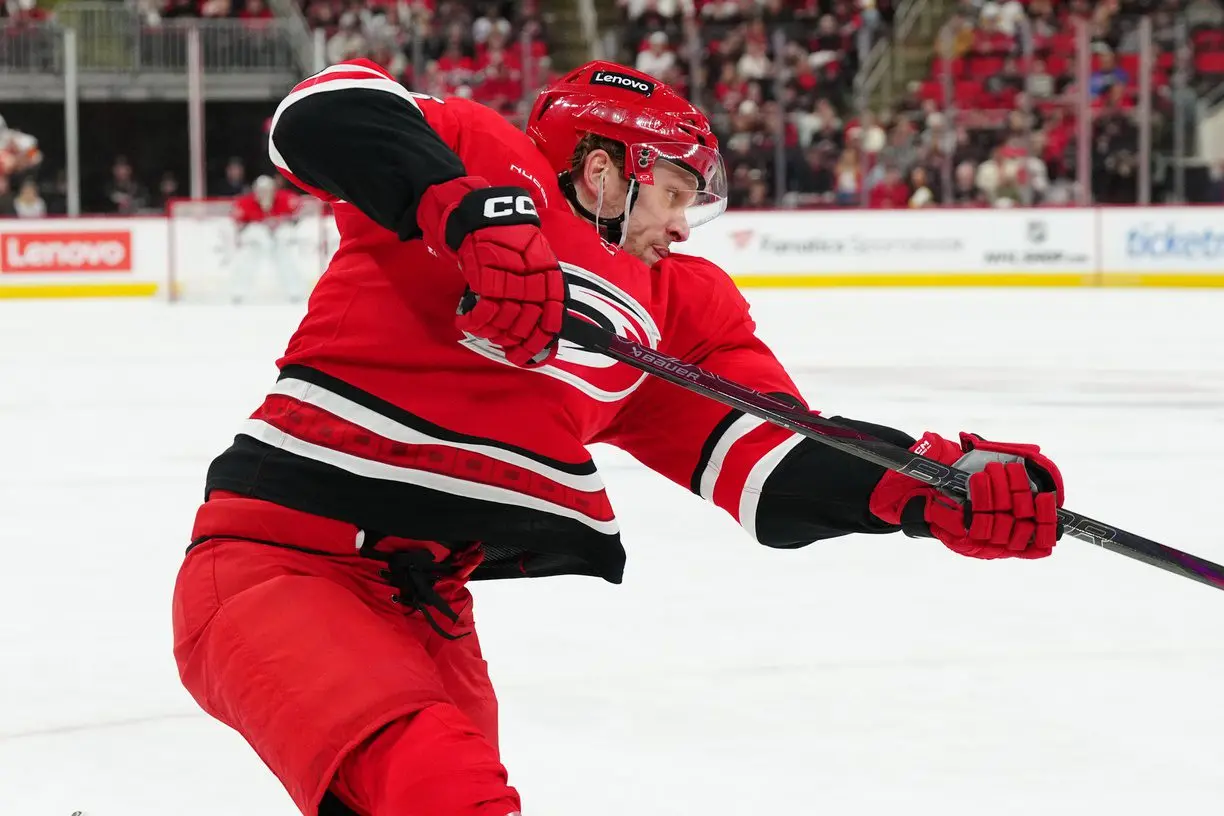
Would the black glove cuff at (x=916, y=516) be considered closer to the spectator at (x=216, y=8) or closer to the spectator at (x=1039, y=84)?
the spectator at (x=1039, y=84)

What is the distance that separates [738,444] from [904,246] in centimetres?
1141

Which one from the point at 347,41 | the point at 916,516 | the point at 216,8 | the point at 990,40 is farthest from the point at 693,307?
the point at 216,8

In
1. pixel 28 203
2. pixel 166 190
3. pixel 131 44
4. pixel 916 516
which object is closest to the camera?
pixel 916 516

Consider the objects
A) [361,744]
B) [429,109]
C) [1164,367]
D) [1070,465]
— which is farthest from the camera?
[1164,367]

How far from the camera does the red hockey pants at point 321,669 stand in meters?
1.40

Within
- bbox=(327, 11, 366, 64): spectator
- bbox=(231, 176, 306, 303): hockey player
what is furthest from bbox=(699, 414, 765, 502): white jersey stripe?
bbox=(327, 11, 366, 64): spectator

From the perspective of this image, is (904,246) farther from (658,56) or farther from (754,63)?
(658,56)

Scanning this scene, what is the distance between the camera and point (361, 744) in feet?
4.71

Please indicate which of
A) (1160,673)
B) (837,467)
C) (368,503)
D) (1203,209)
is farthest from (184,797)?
(1203,209)

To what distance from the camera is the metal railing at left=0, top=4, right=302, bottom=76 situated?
14.7 m

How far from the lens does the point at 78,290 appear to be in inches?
528

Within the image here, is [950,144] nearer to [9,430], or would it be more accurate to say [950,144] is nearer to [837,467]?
[9,430]

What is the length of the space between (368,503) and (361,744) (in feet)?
0.88

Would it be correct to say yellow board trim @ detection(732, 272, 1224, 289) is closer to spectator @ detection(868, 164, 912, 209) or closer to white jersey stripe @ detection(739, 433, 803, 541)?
spectator @ detection(868, 164, 912, 209)
